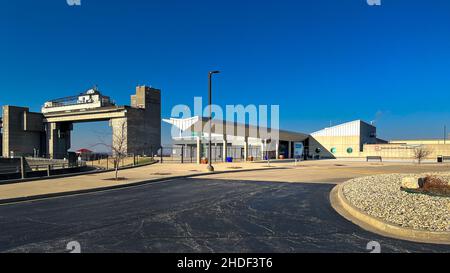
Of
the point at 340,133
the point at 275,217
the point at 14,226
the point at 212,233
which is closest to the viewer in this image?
the point at 212,233

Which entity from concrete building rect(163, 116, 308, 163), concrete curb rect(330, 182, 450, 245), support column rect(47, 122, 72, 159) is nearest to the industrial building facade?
concrete building rect(163, 116, 308, 163)

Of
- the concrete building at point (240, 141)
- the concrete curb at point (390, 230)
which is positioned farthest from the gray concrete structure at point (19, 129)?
the concrete curb at point (390, 230)

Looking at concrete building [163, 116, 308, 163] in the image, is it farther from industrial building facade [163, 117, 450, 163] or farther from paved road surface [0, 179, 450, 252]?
paved road surface [0, 179, 450, 252]

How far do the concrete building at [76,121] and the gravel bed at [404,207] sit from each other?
59.7 meters

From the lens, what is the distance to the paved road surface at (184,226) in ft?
20.4

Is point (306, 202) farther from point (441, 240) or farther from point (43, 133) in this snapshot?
point (43, 133)

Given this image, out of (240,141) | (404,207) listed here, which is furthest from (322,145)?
(404,207)

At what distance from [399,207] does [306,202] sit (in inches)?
123

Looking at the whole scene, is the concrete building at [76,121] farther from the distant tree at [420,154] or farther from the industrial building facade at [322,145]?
the distant tree at [420,154]

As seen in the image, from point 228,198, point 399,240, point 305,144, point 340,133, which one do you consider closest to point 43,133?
point 305,144

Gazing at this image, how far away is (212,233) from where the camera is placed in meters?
7.17

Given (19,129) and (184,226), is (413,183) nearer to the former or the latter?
(184,226)

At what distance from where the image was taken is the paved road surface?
6.23m
